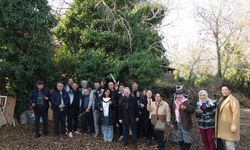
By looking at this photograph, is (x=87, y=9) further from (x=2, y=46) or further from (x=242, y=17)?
(x=242, y=17)

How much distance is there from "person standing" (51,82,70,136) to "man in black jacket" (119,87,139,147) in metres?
1.78

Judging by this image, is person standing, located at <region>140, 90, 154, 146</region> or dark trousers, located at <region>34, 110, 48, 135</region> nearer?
person standing, located at <region>140, 90, 154, 146</region>

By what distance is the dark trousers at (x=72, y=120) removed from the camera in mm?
11281

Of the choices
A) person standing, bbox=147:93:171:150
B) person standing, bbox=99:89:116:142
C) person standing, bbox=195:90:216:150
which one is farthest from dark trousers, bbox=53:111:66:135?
person standing, bbox=195:90:216:150

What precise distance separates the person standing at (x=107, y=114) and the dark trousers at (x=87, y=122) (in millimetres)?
732

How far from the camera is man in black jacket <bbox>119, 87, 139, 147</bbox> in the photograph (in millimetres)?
10266

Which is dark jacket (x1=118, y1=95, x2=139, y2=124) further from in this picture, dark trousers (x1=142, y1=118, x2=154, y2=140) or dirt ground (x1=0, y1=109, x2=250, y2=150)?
dirt ground (x1=0, y1=109, x2=250, y2=150)

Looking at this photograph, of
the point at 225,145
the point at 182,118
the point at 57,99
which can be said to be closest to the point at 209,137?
the point at 225,145

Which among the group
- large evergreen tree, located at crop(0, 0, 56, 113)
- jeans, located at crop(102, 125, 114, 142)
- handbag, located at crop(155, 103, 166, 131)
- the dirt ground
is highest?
large evergreen tree, located at crop(0, 0, 56, 113)

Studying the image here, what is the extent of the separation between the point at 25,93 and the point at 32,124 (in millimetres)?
1069

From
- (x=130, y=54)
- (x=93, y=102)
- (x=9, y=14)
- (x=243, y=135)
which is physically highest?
(x=9, y=14)

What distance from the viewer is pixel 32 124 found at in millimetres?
12531

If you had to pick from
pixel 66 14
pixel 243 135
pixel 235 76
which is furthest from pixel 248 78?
pixel 66 14

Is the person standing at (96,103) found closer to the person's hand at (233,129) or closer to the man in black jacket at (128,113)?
the man in black jacket at (128,113)
